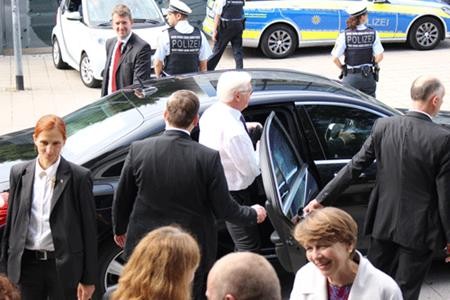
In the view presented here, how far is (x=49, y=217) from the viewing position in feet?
14.0

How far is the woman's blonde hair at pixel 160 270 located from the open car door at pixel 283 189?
1.45 metres

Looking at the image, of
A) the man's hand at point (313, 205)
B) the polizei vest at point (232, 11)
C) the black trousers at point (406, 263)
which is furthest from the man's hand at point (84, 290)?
the polizei vest at point (232, 11)

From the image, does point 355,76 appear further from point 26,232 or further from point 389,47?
point 389,47

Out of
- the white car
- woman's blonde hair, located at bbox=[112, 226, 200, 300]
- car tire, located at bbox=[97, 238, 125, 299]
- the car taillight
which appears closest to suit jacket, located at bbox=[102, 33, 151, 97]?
car tire, located at bbox=[97, 238, 125, 299]

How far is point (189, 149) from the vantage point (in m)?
4.42

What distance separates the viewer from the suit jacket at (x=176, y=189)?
440 centimetres

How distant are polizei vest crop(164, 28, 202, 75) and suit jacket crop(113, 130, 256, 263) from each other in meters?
4.02

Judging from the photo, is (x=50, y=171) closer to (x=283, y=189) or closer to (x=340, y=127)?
(x=283, y=189)

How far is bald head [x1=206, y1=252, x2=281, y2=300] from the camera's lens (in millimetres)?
2734

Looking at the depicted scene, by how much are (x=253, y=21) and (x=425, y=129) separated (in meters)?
11.0

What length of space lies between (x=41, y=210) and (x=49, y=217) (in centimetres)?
7

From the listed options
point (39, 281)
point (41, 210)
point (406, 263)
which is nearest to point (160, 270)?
point (41, 210)

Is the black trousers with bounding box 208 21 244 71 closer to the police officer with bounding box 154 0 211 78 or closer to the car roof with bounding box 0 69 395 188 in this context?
the police officer with bounding box 154 0 211 78

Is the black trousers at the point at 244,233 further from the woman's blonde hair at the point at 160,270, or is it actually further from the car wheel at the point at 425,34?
the car wheel at the point at 425,34
